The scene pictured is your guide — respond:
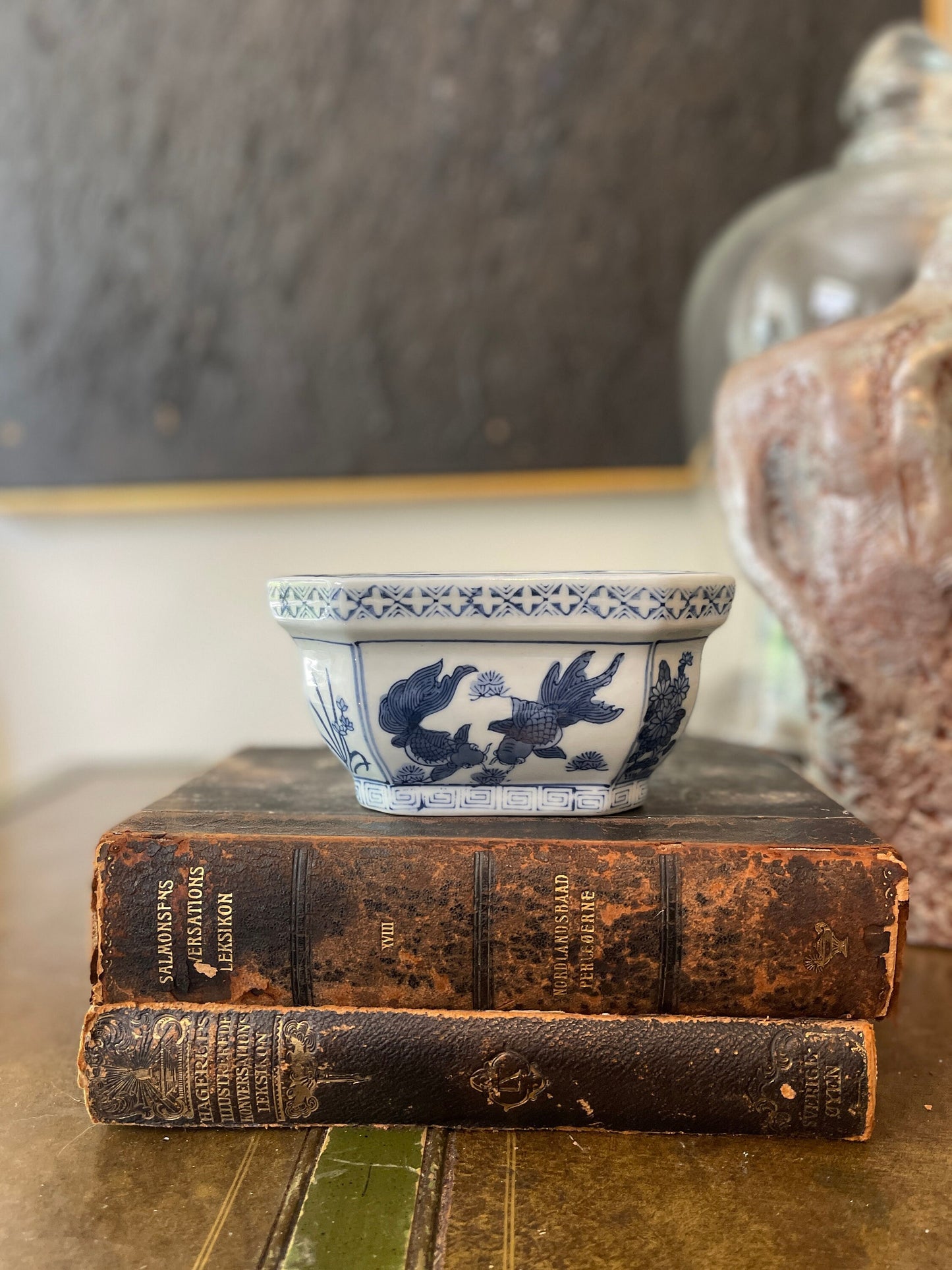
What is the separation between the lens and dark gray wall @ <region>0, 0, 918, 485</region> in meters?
1.25

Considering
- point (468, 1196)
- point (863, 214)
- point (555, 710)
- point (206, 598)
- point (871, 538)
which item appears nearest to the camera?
point (468, 1196)

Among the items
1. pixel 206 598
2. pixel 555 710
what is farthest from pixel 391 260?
pixel 555 710

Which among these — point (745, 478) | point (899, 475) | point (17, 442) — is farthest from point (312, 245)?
point (899, 475)

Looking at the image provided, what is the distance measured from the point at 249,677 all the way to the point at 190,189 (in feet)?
2.18

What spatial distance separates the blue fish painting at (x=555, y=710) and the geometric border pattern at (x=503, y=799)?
31 millimetres

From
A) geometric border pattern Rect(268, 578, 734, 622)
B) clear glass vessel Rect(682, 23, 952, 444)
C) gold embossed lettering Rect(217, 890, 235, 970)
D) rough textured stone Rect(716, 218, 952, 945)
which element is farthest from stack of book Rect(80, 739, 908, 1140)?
clear glass vessel Rect(682, 23, 952, 444)

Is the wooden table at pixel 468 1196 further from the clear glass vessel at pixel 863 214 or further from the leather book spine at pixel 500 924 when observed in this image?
the clear glass vessel at pixel 863 214

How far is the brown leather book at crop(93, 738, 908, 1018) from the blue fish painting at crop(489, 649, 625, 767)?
0.18 ft

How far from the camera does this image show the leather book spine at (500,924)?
52 centimetres

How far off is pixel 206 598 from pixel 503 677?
3.12ft

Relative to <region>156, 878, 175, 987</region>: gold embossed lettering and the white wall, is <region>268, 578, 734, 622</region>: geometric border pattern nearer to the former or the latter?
<region>156, 878, 175, 987</region>: gold embossed lettering

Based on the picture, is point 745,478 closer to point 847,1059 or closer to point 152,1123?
point 847,1059

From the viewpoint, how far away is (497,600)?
54 centimetres

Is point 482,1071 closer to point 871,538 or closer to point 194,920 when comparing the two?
point 194,920
